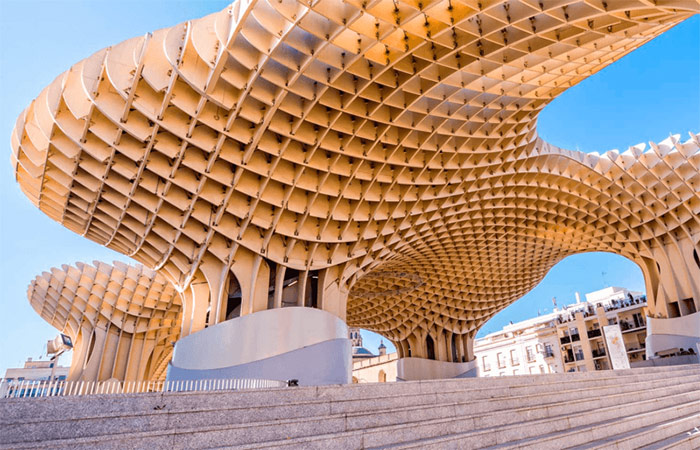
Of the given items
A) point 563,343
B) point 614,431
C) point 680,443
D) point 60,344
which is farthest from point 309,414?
point 563,343

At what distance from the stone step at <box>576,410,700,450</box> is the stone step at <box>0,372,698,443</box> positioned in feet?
4.42

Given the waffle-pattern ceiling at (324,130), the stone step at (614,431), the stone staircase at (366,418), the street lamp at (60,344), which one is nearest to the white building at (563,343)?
the waffle-pattern ceiling at (324,130)

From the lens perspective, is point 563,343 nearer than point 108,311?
No

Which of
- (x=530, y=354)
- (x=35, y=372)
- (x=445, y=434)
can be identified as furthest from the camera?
(x=35, y=372)

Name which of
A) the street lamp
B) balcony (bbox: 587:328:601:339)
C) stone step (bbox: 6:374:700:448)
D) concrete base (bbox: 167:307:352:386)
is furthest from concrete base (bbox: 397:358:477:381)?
stone step (bbox: 6:374:700:448)

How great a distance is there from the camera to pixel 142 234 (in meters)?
22.7

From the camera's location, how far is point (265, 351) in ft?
67.6

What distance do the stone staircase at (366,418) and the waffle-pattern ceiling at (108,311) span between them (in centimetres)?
3376

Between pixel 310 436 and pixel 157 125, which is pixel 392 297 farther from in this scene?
pixel 310 436

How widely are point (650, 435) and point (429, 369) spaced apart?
41.3m

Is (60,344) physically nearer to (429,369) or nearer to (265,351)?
(265,351)

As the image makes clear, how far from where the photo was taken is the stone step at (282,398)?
21.6ft

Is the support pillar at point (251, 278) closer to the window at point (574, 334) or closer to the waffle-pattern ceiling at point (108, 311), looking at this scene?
the waffle-pattern ceiling at point (108, 311)

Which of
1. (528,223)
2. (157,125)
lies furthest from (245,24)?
(528,223)
